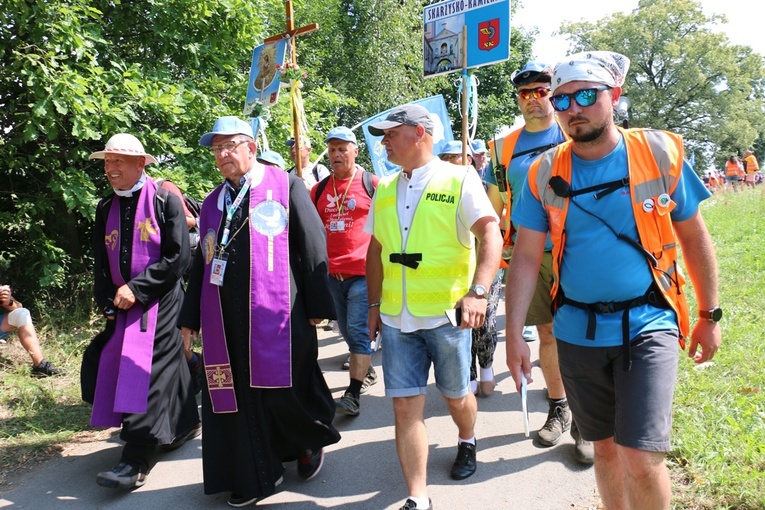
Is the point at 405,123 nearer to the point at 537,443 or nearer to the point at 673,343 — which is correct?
the point at 673,343

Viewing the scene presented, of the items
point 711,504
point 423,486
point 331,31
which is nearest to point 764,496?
point 711,504

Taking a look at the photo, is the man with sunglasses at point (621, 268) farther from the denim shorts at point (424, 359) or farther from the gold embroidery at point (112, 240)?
the gold embroidery at point (112, 240)

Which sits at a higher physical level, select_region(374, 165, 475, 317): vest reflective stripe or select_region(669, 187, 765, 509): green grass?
select_region(374, 165, 475, 317): vest reflective stripe

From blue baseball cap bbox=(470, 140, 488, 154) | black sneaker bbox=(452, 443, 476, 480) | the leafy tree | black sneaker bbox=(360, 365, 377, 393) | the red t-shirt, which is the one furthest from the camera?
the leafy tree

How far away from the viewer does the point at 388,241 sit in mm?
3695

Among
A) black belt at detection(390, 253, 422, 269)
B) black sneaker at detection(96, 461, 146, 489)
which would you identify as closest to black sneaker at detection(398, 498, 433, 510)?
black belt at detection(390, 253, 422, 269)

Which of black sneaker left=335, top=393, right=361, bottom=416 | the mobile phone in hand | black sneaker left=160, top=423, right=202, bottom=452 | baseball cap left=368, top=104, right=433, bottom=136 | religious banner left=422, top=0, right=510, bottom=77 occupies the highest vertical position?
religious banner left=422, top=0, right=510, bottom=77

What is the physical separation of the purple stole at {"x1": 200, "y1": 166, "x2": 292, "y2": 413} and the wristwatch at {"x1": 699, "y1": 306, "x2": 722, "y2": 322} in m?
2.22

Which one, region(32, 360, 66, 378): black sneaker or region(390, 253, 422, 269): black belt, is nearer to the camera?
region(390, 253, 422, 269): black belt

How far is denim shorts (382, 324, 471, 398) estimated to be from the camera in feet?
11.6

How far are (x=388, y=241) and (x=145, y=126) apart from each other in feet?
15.4

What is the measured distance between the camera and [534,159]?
14.2ft

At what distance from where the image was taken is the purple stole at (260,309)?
378 centimetres

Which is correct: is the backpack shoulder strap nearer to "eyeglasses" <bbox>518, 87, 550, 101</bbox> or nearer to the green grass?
"eyeglasses" <bbox>518, 87, 550, 101</bbox>
